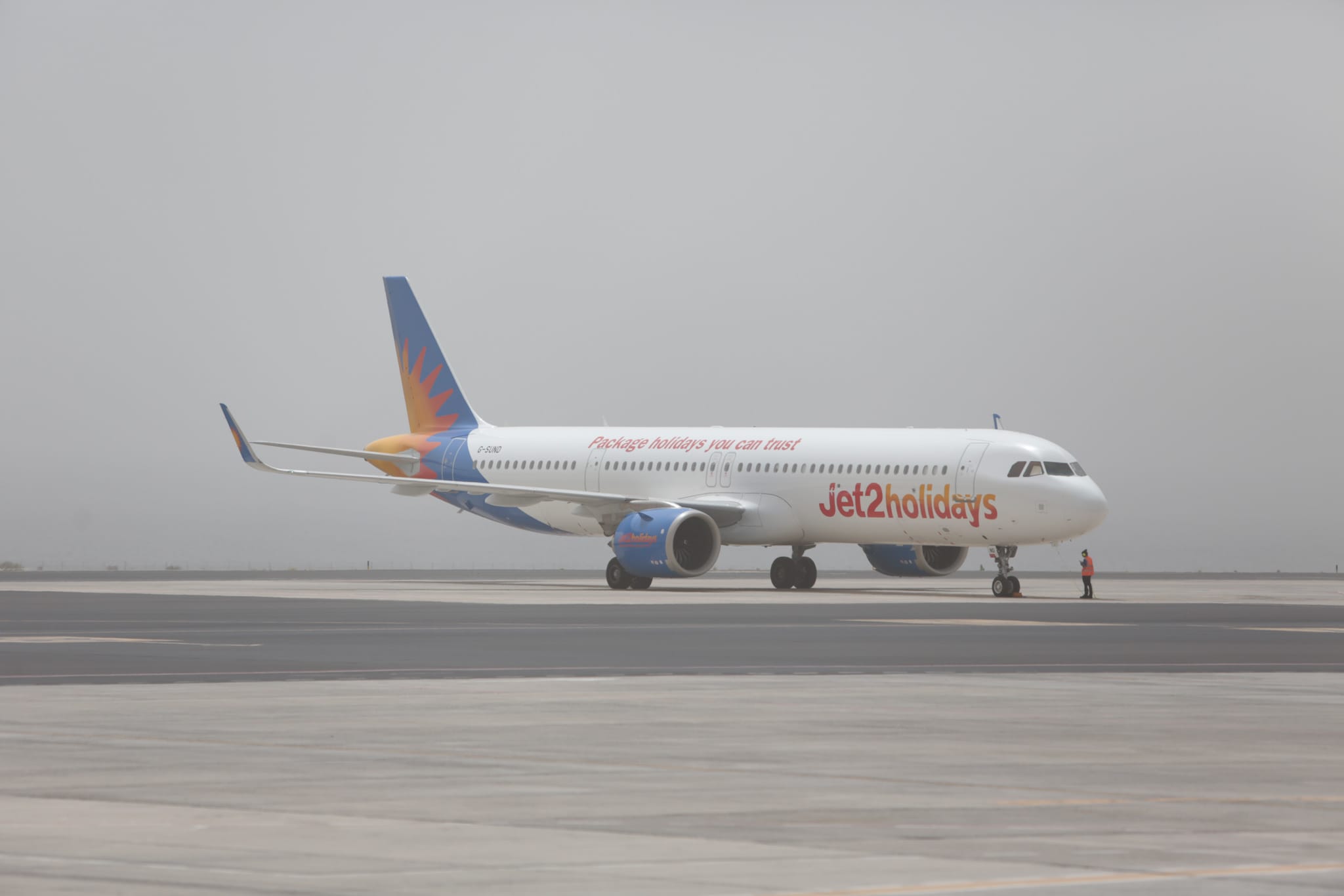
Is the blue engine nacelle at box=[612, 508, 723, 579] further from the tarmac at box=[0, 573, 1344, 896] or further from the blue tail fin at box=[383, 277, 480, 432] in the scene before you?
the tarmac at box=[0, 573, 1344, 896]

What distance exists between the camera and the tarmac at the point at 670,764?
419 inches

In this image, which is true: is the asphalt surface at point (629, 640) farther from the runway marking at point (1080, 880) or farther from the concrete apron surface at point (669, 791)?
the runway marking at point (1080, 880)

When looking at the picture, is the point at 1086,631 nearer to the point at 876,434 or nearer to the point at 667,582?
the point at 876,434

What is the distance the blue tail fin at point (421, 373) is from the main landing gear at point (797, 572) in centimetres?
1417

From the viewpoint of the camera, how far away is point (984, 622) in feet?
123

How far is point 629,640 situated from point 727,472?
31.0 metres

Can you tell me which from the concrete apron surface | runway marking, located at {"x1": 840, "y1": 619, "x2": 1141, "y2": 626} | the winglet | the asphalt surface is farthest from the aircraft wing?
the concrete apron surface

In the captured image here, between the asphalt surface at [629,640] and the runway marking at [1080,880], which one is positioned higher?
the runway marking at [1080,880]

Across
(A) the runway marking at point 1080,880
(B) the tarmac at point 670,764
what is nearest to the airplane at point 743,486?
(B) the tarmac at point 670,764

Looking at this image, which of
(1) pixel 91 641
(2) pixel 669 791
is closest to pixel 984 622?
(1) pixel 91 641

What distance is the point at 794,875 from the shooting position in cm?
1038

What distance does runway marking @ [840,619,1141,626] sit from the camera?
3700 cm

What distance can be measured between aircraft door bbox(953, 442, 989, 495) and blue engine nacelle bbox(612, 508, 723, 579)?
745 centimetres

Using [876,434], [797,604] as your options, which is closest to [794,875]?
[797,604]
